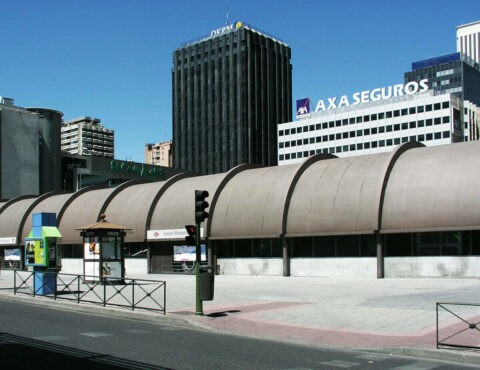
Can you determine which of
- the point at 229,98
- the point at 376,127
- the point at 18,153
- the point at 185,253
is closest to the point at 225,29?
the point at 229,98

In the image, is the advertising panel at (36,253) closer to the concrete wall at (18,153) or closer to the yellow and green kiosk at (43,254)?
the yellow and green kiosk at (43,254)

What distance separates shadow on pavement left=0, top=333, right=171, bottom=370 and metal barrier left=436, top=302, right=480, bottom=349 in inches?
227

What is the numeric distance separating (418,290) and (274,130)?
16025cm

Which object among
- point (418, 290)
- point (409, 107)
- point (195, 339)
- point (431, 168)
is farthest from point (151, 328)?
point (409, 107)

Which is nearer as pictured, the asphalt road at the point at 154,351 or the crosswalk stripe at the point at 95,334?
the asphalt road at the point at 154,351

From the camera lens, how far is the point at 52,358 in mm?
10227

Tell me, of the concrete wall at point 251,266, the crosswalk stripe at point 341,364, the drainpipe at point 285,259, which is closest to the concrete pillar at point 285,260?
the drainpipe at point 285,259

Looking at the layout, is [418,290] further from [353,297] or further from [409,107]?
[409,107]

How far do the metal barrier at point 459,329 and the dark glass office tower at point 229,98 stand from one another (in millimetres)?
157391

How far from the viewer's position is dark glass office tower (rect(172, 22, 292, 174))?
6845 inches

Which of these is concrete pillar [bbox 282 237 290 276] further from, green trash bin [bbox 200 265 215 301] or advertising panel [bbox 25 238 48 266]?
green trash bin [bbox 200 265 215 301]

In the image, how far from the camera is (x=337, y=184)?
1394 inches

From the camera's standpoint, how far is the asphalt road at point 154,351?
32.4 feet

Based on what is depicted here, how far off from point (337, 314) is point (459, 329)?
13.6ft
